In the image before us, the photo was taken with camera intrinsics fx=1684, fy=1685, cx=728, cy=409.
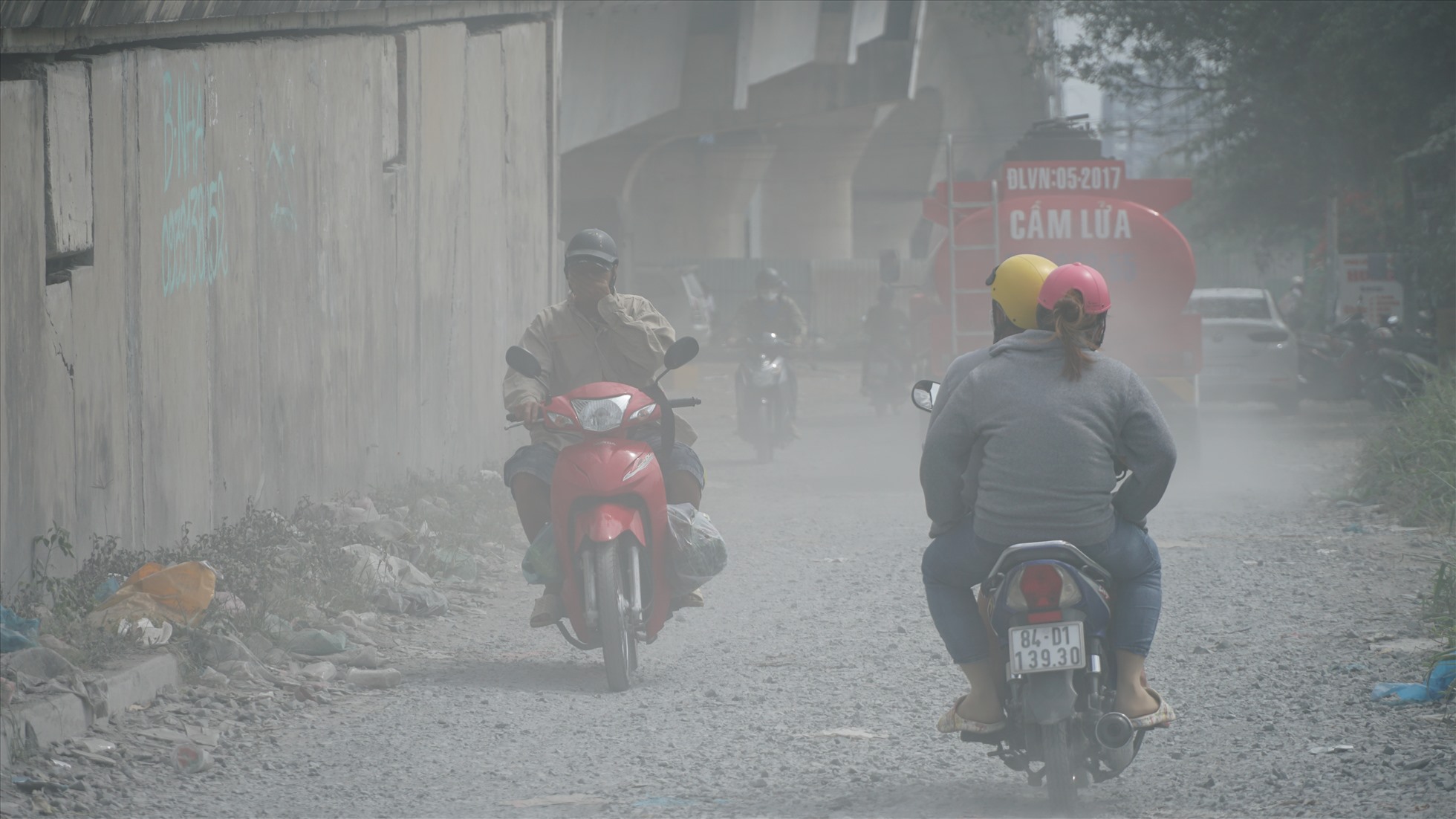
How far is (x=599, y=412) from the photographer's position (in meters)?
6.14

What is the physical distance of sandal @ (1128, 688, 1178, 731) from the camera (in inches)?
172

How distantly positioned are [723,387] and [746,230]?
36988 millimetres

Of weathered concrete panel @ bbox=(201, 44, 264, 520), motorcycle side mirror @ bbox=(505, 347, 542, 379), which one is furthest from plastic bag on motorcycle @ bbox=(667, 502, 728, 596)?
weathered concrete panel @ bbox=(201, 44, 264, 520)

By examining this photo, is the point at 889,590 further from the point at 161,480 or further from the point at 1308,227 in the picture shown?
the point at 1308,227

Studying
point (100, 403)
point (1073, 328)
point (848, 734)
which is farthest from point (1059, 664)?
point (100, 403)

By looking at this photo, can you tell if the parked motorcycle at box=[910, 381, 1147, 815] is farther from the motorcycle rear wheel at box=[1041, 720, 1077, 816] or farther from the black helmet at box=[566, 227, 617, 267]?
the black helmet at box=[566, 227, 617, 267]

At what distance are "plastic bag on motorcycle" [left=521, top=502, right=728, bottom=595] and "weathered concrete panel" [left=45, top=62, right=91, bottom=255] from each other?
216 centimetres

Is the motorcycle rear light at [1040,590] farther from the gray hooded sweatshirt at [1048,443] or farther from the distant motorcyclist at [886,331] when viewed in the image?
the distant motorcyclist at [886,331]

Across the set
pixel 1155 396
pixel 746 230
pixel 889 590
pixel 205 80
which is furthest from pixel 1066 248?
pixel 746 230

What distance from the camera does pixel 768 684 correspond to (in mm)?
6293

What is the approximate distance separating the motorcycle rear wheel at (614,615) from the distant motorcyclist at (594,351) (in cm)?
39

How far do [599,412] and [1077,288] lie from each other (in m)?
2.27

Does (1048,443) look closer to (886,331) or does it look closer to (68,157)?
(68,157)

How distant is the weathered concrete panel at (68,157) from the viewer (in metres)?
6.37
